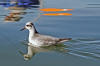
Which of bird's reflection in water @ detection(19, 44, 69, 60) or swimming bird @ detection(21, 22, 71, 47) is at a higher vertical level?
swimming bird @ detection(21, 22, 71, 47)

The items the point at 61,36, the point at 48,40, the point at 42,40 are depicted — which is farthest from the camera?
the point at 61,36

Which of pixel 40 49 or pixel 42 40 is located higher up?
pixel 42 40

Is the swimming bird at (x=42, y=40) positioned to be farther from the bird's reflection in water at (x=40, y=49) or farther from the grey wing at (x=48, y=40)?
the bird's reflection in water at (x=40, y=49)

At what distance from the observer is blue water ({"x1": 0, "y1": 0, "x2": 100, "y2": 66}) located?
453 inches

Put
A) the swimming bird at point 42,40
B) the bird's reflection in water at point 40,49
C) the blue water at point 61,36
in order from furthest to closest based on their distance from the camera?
the swimming bird at point 42,40
the bird's reflection in water at point 40,49
the blue water at point 61,36

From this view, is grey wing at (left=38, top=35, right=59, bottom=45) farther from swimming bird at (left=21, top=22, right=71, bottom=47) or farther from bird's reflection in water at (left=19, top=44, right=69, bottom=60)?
bird's reflection in water at (left=19, top=44, right=69, bottom=60)

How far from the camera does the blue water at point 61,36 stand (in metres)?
11.5

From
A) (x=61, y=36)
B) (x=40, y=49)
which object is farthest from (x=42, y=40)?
(x=61, y=36)

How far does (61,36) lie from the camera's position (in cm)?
1465

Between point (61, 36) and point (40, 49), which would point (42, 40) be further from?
point (61, 36)

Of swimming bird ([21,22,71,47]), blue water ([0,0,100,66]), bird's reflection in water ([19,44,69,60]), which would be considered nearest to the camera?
blue water ([0,0,100,66])

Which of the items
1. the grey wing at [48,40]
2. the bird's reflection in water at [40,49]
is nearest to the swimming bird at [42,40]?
the grey wing at [48,40]

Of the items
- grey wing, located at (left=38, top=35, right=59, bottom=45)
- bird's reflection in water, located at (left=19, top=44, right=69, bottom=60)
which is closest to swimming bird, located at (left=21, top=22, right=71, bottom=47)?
grey wing, located at (left=38, top=35, right=59, bottom=45)

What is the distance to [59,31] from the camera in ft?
51.2
